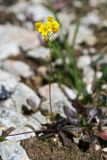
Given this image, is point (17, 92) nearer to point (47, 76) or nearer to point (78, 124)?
point (47, 76)

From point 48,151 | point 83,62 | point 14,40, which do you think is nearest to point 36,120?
point 48,151

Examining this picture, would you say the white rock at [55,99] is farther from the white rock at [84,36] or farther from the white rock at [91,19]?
the white rock at [91,19]

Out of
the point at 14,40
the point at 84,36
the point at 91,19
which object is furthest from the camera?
the point at 91,19

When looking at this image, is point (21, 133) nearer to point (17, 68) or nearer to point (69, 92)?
point (69, 92)

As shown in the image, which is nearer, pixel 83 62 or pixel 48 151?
pixel 48 151

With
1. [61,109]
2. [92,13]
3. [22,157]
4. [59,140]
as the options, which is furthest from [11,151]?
[92,13]

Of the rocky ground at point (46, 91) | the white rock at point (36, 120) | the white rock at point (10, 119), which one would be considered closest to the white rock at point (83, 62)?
the rocky ground at point (46, 91)

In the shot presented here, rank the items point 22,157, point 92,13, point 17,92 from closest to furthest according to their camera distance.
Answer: point 22,157, point 17,92, point 92,13
